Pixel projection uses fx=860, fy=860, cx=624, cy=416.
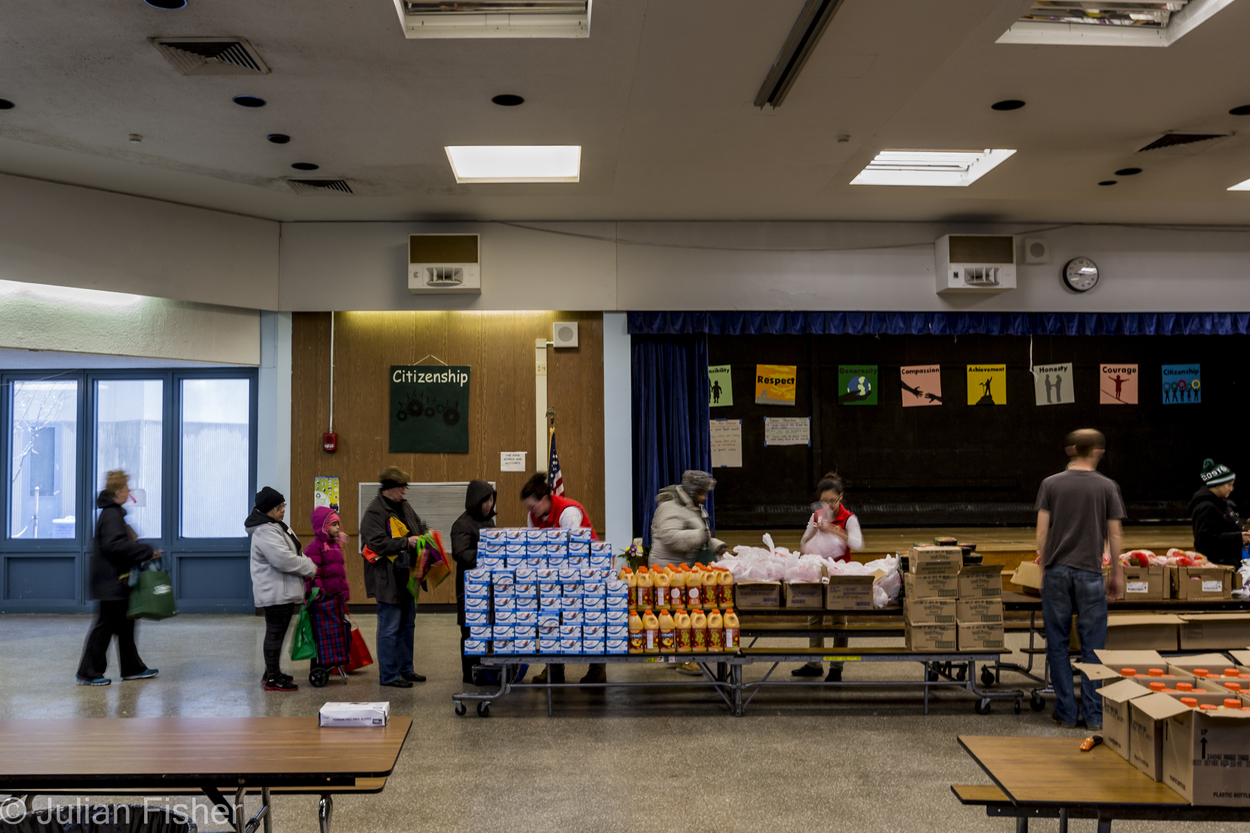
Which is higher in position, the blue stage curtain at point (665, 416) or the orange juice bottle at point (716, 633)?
the blue stage curtain at point (665, 416)

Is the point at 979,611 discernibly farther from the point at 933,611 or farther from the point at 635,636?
the point at 635,636

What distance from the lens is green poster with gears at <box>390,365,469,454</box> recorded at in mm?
8375

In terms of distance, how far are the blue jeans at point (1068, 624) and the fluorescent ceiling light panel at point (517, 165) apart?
180 inches

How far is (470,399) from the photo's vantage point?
332 inches

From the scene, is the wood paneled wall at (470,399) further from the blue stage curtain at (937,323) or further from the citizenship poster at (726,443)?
the citizenship poster at (726,443)

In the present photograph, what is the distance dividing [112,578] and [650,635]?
150 inches

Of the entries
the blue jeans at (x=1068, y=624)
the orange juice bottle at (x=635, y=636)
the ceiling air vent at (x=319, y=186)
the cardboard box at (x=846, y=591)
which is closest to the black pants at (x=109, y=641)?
the ceiling air vent at (x=319, y=186)

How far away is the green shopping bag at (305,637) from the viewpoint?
234 inches

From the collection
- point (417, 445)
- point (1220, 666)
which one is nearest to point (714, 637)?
point (1220, 666)

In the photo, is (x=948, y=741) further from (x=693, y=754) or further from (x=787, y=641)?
(x=787, y=641)

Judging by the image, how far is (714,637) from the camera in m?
5.13

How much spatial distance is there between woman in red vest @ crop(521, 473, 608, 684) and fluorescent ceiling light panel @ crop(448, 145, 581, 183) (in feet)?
8.79

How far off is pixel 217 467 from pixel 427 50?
5.61 m

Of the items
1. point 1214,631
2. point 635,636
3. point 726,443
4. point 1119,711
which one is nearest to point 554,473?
point 726,443
